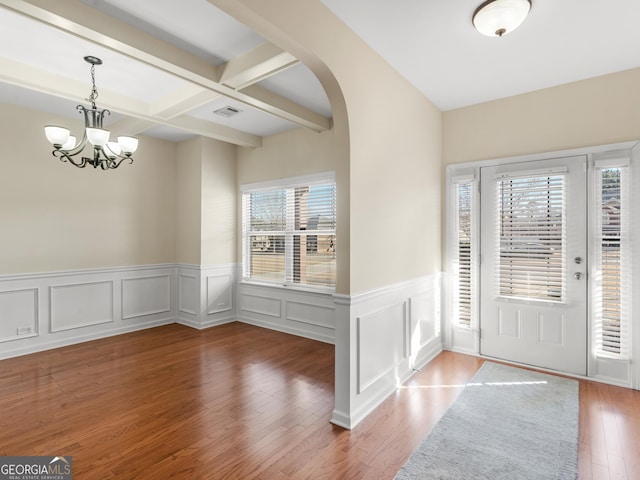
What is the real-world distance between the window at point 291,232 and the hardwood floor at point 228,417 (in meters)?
1.18

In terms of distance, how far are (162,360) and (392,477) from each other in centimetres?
288

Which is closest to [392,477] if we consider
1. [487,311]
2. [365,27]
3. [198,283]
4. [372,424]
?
[372,424]

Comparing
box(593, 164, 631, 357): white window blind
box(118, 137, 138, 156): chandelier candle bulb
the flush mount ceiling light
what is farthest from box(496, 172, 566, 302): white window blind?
box(118, 137, 138, 156): chandelier candle bulb

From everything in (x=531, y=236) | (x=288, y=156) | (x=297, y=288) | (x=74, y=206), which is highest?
(x=288, y=156)

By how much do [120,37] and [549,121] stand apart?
3821mm

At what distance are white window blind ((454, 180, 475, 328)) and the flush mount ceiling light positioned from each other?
5.96ft

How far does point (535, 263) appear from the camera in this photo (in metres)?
3.52

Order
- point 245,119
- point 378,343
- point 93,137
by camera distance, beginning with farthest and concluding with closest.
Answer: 1. point 245,119
2. point 93,137
3. point 378,343

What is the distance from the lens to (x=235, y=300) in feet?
18.4

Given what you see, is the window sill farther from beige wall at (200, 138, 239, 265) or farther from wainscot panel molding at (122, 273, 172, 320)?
wainscot panel molding at (122, 273, 172, 320)

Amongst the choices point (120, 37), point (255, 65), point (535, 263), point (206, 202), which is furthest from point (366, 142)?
point (206, 202)

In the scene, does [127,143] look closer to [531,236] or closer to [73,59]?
[73,59]

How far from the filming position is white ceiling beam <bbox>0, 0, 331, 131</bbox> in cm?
206

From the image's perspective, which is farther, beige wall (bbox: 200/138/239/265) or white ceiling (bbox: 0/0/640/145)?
beige wall (bbox: 200/138/239/265)
